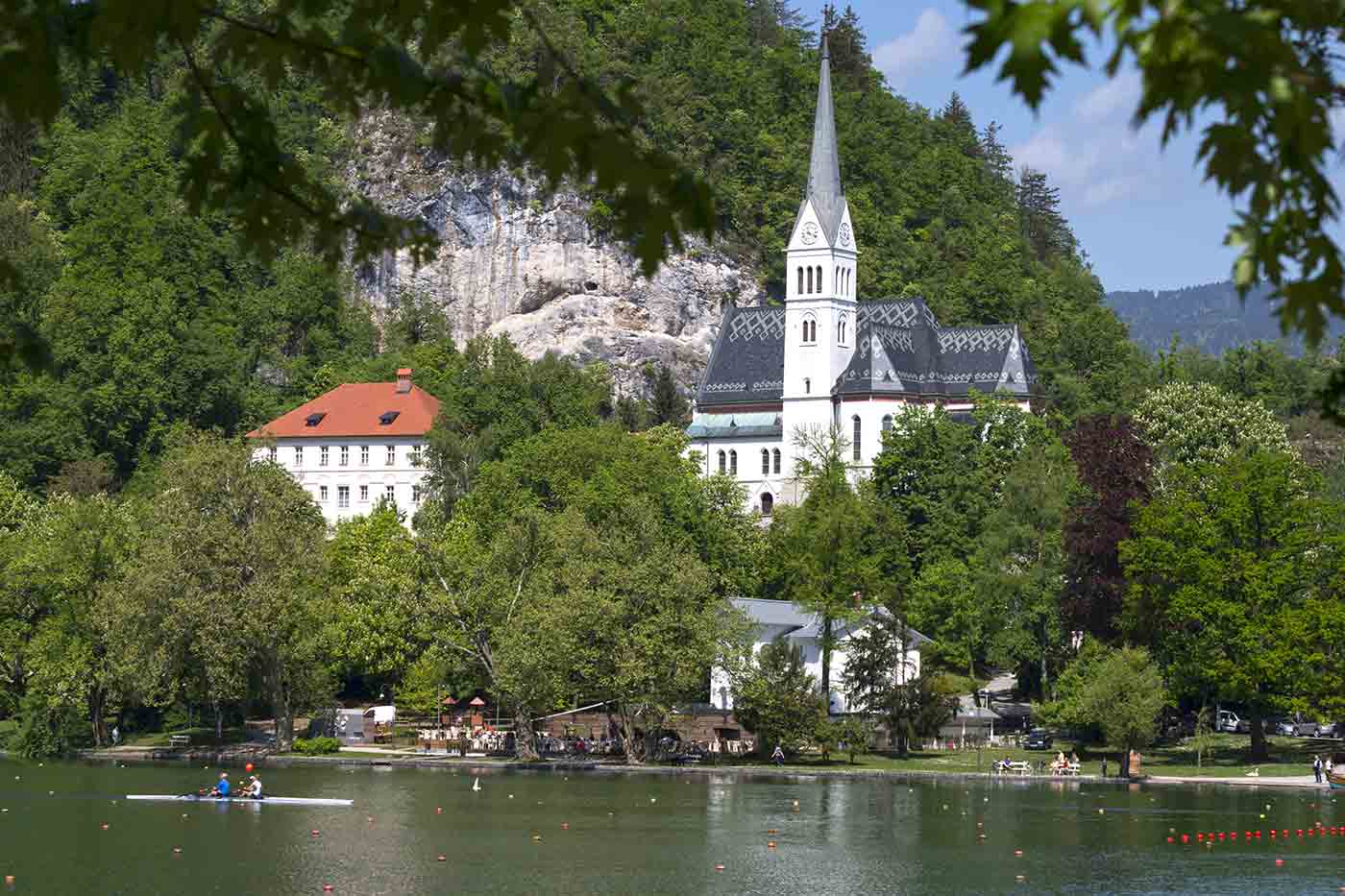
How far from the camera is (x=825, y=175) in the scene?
132 meters

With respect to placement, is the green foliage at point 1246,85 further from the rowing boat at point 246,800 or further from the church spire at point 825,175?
the church spire at point 825,175

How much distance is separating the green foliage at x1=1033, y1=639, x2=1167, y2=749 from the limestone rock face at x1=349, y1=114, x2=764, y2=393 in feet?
242

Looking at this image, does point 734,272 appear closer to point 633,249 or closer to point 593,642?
point 593,642

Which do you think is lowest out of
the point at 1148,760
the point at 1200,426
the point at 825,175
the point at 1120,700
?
the point at 1148,760

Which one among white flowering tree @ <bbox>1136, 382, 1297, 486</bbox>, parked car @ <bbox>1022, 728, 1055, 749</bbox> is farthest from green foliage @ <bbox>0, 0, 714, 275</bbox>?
white flowering tree @ <bbox>1136, 382, 1297, 486</bbox>

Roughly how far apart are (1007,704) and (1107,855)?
4311cm

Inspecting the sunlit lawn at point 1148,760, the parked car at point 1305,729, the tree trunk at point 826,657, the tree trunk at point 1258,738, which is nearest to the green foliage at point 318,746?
the sunlit lawn at point 1148,760

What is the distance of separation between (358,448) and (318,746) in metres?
49.5

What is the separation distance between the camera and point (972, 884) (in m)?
43.9

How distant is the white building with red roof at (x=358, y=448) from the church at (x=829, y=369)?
62.0ft

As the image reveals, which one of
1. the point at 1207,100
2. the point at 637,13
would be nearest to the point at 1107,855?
the point at 1207,100

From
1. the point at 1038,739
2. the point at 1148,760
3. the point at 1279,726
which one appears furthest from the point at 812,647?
the point at 1279,726

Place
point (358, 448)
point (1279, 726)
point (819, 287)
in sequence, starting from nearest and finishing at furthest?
point (1279, 726) → point (358, 448) → point (819, 287)

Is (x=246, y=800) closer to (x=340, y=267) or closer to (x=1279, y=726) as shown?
(x=1279, y=726)
